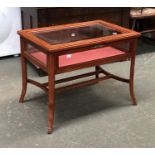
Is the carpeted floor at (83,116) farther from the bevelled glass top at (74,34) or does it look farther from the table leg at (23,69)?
the bevelled glass top at (74,34)

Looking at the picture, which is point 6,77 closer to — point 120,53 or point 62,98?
point 62,98

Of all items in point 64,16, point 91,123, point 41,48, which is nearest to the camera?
point 41,48

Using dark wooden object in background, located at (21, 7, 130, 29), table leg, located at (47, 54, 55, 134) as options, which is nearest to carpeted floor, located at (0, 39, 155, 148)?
table leg, located at (47, 54, 55, 134)

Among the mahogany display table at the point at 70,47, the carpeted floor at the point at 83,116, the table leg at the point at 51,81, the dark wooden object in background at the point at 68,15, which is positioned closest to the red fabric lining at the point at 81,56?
the mahogany display table at the point at 70,47

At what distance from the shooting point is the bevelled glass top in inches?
85.5

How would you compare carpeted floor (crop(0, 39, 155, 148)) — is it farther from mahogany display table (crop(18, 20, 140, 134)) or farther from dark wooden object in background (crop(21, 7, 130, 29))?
dark wooden object in background (crop(21, 7, 130, 29))

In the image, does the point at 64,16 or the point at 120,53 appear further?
the point at 64,16

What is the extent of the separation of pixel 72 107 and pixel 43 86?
321mm

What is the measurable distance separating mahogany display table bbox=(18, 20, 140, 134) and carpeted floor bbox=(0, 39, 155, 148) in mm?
122

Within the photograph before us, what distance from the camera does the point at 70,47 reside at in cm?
200

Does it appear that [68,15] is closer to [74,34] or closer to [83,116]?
[74,34]

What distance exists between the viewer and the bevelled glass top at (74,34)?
2.17 meters

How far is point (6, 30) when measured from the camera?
3.29 metres
